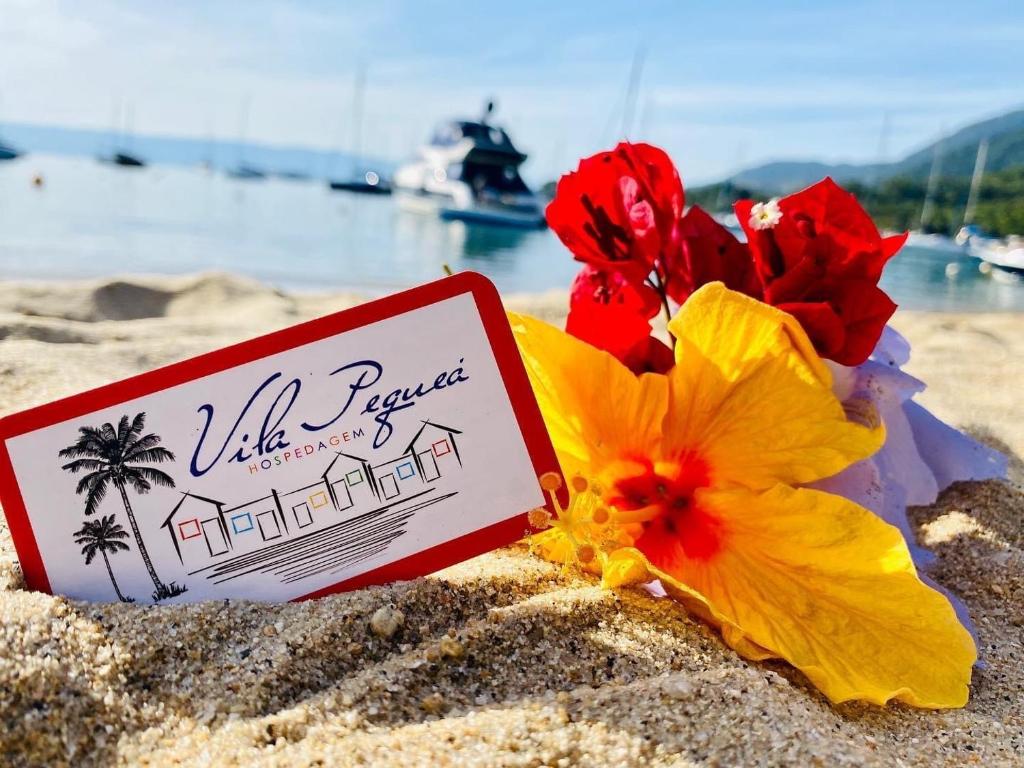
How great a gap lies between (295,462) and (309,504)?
0.06 meters

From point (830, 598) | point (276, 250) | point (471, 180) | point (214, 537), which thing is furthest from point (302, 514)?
point (471, 180)

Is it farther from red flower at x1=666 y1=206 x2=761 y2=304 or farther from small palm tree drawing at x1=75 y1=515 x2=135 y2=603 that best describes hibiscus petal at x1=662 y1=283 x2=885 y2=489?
small palm tree drawing at x1=75 y1=515 x2=135 y2=603

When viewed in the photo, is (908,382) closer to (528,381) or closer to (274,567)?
(528,381)

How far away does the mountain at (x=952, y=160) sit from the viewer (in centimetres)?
10456

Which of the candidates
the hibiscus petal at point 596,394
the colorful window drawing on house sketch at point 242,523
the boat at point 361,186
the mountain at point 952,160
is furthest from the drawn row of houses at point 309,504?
the mountain at point 952,160

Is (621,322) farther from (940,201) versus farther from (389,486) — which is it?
(940,201)

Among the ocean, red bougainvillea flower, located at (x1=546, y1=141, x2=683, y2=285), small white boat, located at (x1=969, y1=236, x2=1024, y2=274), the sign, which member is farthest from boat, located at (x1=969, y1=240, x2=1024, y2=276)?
the sign

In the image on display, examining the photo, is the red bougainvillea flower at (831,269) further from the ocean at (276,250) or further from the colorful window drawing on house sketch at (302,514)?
the ocean at (276,250)

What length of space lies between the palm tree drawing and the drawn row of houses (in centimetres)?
4

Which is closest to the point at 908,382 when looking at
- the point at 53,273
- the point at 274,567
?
the point at 274,567

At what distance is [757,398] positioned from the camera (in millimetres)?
1152

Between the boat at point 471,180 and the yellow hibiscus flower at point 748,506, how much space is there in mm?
30256

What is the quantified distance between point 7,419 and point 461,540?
626mm

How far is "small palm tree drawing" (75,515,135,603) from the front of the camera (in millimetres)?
1102
